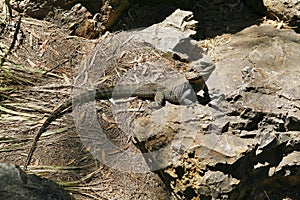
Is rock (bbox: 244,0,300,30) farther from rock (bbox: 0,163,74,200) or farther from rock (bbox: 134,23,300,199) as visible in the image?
rock (bbox: 0,163,74,200)

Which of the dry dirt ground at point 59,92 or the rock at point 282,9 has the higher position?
the rock at point 282,9

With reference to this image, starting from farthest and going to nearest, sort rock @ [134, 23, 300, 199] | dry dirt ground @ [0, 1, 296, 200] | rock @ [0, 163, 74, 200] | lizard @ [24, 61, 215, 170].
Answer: lizard @ [24, 61, 215, 170]
dry dirt ground @ [0, 1, 296, 200]
rock @ [134, 23, 300, 199]
rock @ [0, 163, 74, 200]

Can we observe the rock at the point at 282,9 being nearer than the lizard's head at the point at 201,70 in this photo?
No

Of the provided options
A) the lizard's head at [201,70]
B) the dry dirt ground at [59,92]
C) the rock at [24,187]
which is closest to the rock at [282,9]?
the dry dirt ground at [59,92]

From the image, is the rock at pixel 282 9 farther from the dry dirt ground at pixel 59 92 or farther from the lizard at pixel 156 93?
the lizard at pixel 156 93

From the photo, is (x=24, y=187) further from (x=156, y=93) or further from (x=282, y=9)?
(x=282, y=9)

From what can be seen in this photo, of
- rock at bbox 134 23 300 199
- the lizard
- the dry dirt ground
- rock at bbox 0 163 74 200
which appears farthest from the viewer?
the lizard

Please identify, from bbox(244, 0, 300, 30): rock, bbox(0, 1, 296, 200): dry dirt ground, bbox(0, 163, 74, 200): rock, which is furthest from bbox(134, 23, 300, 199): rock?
bbox(244, 0, 300, 30): rock
